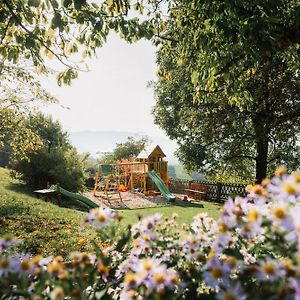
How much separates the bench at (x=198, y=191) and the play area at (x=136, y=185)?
2.68 metres

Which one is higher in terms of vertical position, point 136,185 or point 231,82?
point 231,82

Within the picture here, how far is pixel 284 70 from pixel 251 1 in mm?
12182

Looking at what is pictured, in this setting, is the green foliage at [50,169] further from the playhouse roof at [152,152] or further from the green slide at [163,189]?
the playhouse roof at [152,152]

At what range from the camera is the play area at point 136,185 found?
18.0 meters

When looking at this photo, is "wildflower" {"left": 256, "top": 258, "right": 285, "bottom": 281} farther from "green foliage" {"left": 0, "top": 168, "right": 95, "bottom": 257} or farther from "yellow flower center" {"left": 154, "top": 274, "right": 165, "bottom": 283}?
"green foliage" {"left": 0, "top": 168, "right": 95, "bottom": 257}

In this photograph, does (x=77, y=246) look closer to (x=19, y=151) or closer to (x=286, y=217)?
(x=286, y=217)

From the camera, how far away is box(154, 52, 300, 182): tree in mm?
15148

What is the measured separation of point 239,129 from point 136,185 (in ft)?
33.8

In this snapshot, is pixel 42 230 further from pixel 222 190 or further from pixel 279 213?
pixel 222 190

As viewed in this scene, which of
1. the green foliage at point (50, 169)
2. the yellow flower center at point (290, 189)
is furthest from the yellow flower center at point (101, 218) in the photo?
the green foliage at point (50, 169)

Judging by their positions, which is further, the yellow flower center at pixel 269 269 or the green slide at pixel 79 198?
the green slide at pixel 79 198

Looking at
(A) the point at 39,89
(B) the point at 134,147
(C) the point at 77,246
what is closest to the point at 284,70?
(A) the point at 39,89

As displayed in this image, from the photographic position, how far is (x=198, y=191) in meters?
23.8

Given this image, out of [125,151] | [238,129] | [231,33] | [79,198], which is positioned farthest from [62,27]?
[125,151]
